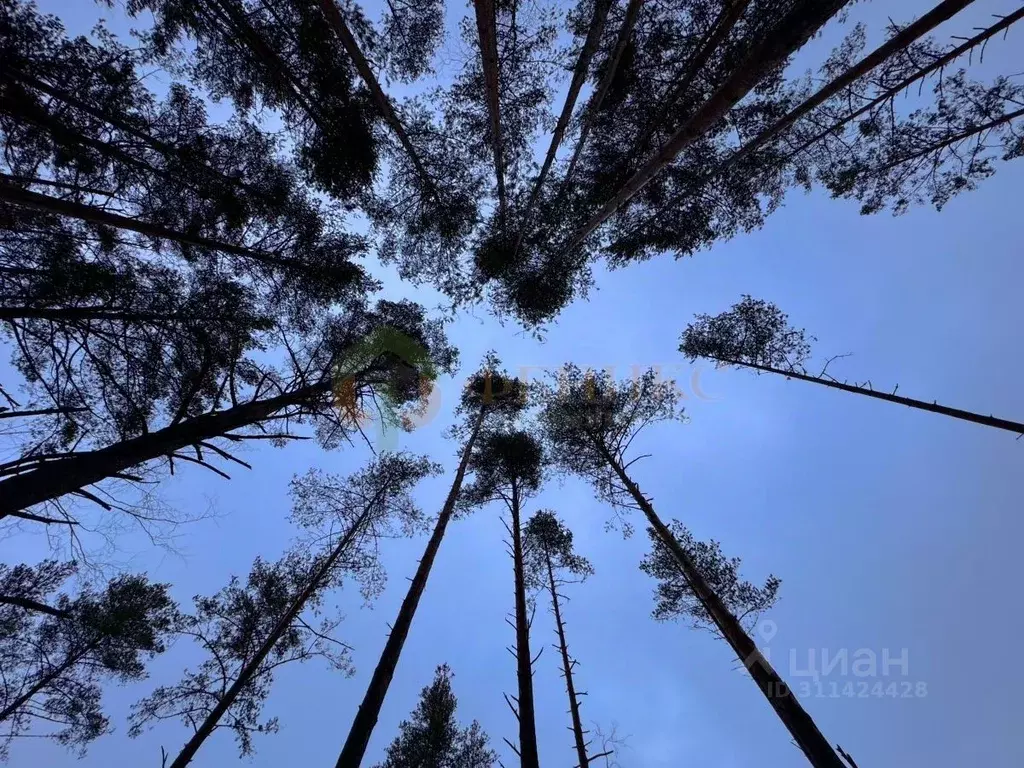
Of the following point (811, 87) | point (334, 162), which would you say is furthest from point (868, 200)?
point (334, 162)

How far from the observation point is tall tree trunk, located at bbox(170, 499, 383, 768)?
232 inches

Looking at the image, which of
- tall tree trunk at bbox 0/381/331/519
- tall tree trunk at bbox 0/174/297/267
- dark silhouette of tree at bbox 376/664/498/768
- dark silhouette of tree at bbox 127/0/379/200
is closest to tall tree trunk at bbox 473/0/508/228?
dark silhouette of tree at bbox 127/0/379/200

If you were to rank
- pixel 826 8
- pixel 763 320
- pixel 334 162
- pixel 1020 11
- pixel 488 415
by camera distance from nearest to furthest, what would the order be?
pixel 826 8, pixel 1020 11, pixel 334 162, pixel 763 320, pixel 488 415

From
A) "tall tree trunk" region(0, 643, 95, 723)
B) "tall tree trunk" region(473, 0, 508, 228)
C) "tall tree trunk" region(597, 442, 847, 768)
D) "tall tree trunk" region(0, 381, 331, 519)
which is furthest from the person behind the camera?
"tall tree trunk" region(0, 643, 95, 723)

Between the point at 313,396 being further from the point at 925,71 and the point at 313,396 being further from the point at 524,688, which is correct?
the point at 925,71

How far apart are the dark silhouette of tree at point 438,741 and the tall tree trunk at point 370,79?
13.2m

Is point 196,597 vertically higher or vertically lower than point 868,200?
lower

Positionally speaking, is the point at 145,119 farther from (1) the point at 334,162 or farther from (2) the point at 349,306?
(2) the point at 349,306

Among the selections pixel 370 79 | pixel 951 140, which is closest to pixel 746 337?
pixel 951 140

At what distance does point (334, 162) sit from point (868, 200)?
11.8 metres

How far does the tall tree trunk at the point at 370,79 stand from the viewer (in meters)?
5.20

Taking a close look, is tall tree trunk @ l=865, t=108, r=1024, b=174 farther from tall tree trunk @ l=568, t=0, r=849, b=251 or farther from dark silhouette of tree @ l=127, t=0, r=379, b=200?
dark silhouette of tree @ l=127, t=0, r=379, b=200

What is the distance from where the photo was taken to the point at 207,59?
6.65 m

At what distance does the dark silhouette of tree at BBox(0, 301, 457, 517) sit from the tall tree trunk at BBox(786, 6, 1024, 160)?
10.0 m
